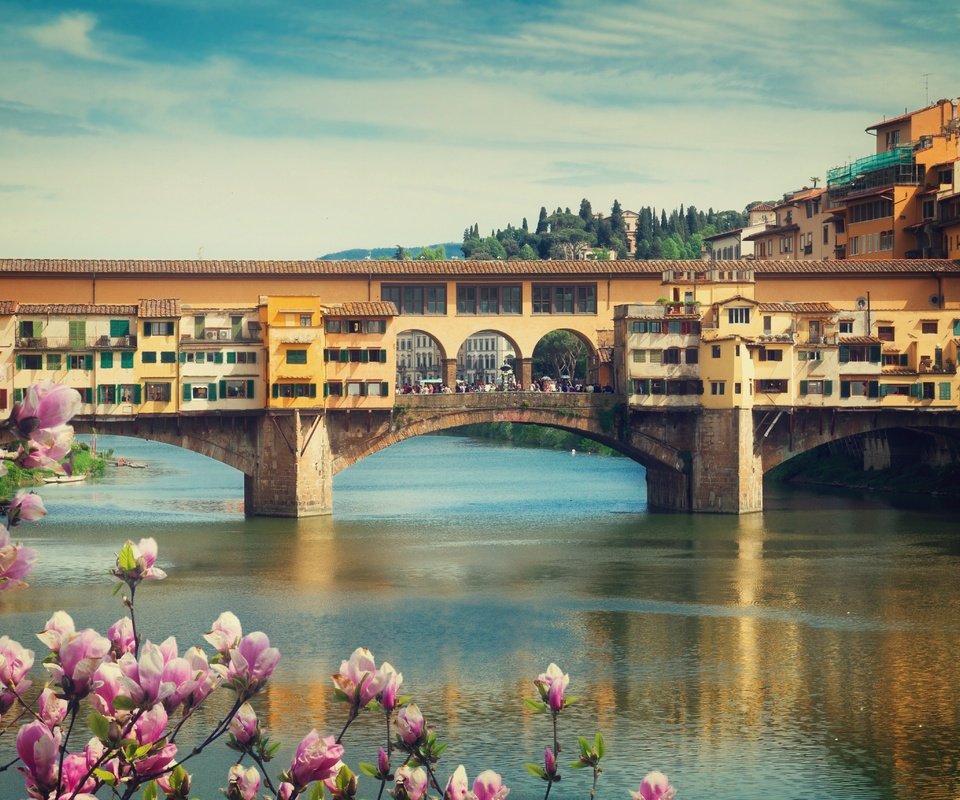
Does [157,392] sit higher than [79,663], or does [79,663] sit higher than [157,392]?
[157,392]

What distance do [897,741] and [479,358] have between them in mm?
121662

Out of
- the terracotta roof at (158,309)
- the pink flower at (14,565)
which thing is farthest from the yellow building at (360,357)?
the pink flower at (14,565)

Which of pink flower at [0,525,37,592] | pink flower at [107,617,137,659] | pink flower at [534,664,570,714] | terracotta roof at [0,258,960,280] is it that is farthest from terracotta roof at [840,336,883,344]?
pink flower at [0,525,37,592]

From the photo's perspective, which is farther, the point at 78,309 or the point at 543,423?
the point at 543,423

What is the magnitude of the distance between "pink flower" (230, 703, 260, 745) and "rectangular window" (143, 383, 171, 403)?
47002 mm

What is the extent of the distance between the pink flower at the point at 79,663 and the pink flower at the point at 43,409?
761mm

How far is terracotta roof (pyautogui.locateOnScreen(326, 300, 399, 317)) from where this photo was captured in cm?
5319

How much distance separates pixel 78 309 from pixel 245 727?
46951 mm

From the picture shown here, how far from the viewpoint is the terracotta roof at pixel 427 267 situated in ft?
176

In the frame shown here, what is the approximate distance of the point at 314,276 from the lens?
55594 millimetres

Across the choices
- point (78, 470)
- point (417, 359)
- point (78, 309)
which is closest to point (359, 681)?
point (78, 309)

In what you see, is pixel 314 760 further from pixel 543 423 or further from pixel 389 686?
pixel 543 423

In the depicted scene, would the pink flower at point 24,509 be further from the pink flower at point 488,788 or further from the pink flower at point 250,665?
the pink flower at point 488,788

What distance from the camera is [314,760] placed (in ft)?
19.3
